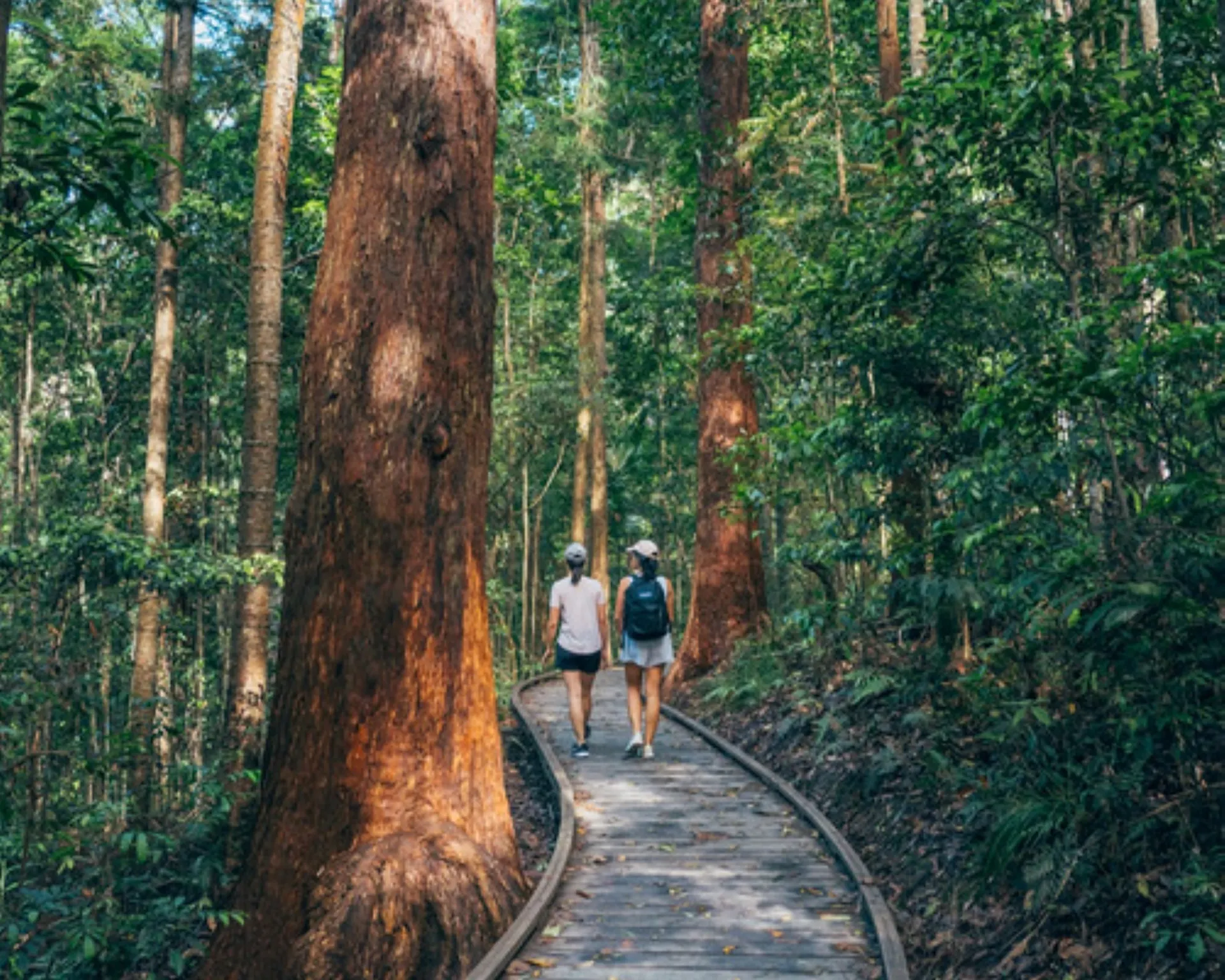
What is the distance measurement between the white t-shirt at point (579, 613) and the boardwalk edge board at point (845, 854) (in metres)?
1.86

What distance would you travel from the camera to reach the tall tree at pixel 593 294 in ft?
77.6

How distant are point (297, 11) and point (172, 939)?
8.54 m

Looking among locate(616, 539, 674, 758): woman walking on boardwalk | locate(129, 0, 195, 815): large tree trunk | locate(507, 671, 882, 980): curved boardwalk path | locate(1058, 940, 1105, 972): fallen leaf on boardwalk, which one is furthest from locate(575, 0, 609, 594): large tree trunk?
locate(1058, 940, 1105, 972): fallen leaf on boardwalk

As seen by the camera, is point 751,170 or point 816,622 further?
point 751,170

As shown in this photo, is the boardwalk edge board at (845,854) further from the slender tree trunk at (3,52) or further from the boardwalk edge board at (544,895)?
the slender tree trunk at (3,52)

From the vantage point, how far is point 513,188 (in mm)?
22547

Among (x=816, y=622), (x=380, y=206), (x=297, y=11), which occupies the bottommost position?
(x=816, y=622)

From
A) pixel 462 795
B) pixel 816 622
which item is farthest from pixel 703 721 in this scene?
pixel 462 795

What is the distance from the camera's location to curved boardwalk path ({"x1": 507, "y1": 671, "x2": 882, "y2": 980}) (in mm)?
5445

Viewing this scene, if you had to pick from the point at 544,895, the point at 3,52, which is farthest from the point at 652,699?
the point at 3,52

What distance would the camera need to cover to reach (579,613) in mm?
10188

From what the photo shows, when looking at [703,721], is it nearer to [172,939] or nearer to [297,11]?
[172,939]

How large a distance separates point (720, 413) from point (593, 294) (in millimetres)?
10254

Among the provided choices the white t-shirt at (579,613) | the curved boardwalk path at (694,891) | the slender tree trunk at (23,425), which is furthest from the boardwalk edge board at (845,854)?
the slender tree trunk at (23,425)
